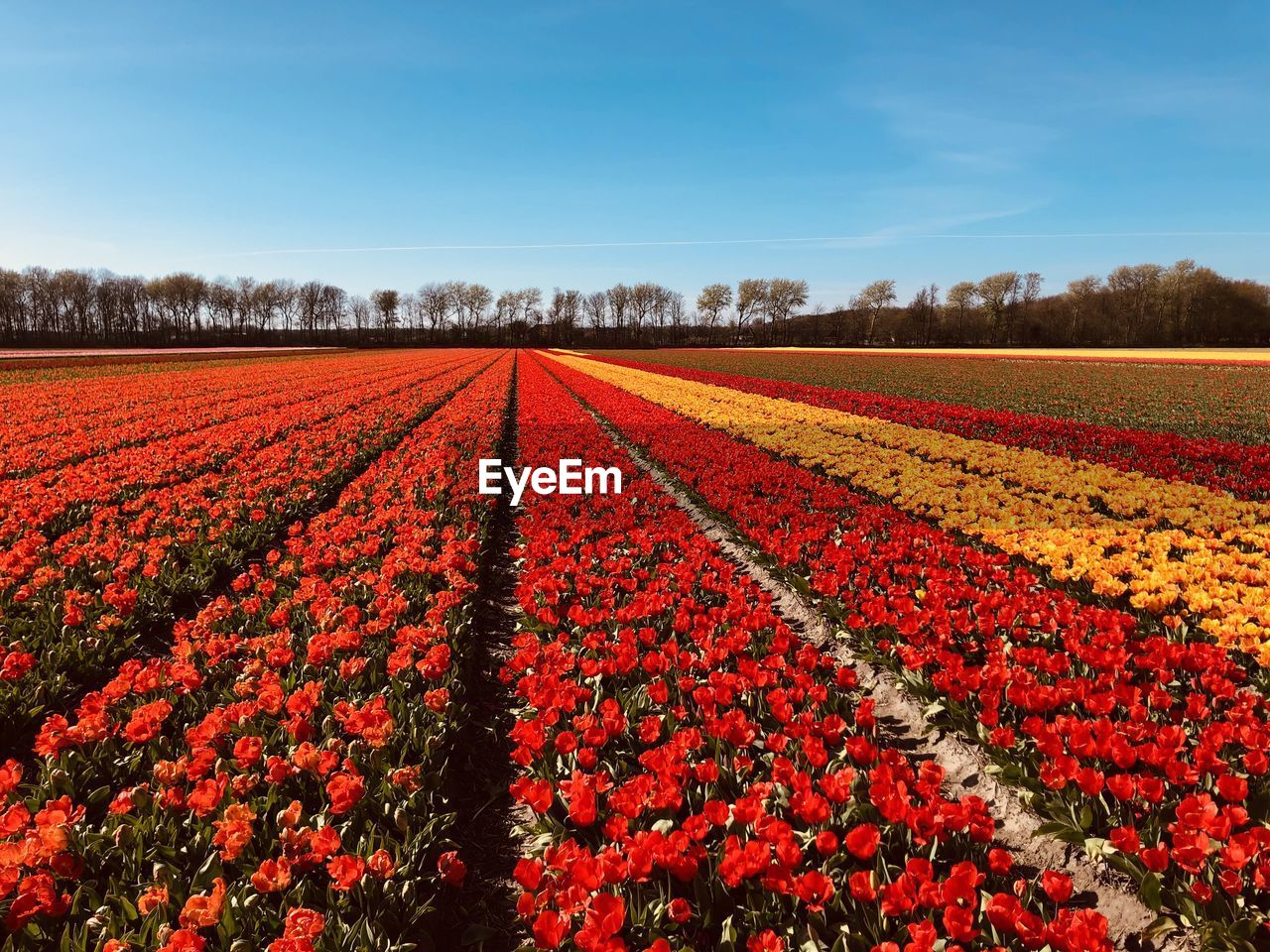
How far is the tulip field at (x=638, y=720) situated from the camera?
8.24 feet

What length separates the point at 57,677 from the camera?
13.6 feet

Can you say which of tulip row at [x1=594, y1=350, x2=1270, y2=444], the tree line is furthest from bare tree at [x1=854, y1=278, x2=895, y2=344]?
tulip row at [x1=594, y1=350, x2=1270, y2=444]

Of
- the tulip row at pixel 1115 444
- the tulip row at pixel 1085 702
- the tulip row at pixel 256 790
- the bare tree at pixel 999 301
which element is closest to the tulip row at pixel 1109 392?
the tulip row at pixel 1115 444

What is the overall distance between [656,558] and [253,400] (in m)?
19.3

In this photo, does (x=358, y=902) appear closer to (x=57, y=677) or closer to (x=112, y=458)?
(x=57, y=677)

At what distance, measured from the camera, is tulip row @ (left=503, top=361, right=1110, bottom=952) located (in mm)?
2365

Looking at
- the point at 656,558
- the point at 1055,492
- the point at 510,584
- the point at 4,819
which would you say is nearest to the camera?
the point at 4,819

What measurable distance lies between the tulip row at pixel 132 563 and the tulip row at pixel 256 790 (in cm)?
57

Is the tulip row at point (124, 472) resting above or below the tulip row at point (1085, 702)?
above

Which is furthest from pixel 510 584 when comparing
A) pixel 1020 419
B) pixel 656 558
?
pixel 1020 419

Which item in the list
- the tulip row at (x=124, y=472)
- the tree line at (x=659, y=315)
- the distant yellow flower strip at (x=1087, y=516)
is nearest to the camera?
the distant yellow flower strip at (x=1087, y=516)

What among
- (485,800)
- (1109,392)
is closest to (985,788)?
(485,800)

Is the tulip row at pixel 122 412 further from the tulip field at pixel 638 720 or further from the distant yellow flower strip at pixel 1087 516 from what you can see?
the distant yellow flower strip at pixel 1087 516

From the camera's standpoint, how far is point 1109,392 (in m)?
27.0
